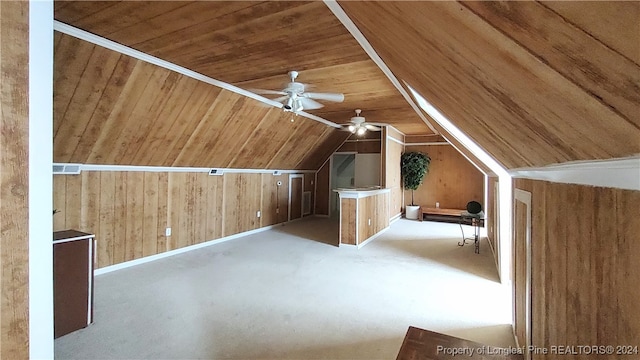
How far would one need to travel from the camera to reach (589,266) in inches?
32.2

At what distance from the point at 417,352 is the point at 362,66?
268cm

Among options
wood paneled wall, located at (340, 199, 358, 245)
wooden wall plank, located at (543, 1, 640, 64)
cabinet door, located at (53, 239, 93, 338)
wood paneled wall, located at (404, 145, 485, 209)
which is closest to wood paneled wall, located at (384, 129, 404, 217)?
wood paneled wall, located at (404, 145, 485, 209)

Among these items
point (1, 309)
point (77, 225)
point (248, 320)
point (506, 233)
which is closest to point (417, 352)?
point (248, 320)

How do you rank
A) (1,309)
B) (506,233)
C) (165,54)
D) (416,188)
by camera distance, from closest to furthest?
1. (1,309)
2. (165,54)
3. (506,233)
4. (416,188)

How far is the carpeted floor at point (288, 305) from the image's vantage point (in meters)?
2.28

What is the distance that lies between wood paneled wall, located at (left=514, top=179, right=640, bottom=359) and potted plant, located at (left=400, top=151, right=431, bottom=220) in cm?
713

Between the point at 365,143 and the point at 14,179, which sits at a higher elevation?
the point at 365,143

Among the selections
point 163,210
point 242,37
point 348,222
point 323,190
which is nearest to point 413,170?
point 323,190

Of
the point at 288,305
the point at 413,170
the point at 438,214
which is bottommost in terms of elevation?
the point at 288,305

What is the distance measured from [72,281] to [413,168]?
7.67 metres

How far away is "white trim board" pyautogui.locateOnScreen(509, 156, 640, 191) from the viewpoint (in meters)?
0.58

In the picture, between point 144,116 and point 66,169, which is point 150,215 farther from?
point 144,116

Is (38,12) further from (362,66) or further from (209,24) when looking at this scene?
(362,66)

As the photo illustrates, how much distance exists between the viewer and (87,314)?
2494mm
